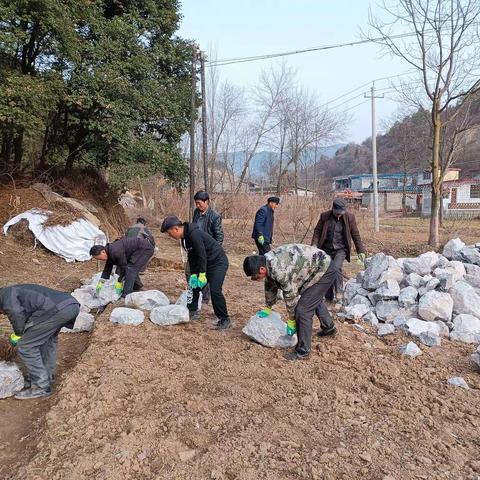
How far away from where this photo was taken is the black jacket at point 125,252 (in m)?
5.25

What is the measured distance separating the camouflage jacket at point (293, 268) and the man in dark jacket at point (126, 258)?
214cm

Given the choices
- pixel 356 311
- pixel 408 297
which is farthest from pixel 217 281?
pixel 408 297

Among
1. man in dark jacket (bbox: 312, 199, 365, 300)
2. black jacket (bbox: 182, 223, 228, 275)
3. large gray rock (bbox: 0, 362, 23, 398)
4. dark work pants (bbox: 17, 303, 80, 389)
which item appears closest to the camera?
dark work pants (bbox: 17, 303, 80, 389)

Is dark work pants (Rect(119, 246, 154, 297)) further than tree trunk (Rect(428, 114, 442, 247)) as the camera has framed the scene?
No

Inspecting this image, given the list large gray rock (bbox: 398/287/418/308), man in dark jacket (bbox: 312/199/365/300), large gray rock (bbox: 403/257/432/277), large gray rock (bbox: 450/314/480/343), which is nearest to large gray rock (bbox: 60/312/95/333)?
man in dark jacket (bbox: 312/199/365/300)

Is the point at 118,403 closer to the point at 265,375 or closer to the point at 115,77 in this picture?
the point at 265,375

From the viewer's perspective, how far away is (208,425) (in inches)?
120

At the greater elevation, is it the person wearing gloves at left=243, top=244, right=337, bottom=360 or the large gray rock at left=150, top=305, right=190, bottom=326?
the person wearing gloves at left=243, top=244, right=337, bottom=360

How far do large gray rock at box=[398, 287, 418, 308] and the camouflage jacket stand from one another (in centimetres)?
199

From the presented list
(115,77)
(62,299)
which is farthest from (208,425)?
(115,77)

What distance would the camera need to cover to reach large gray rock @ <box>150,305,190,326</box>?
505 centimetres

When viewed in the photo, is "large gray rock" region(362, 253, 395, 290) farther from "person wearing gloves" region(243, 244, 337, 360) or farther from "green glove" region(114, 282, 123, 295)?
"green glove" region(114, 282, 123, 295)

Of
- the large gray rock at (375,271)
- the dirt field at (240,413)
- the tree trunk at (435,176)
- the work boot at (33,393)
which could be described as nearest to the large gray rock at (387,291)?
the large gray rock at (375,271)

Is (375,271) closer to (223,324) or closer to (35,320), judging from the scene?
(223,324)
